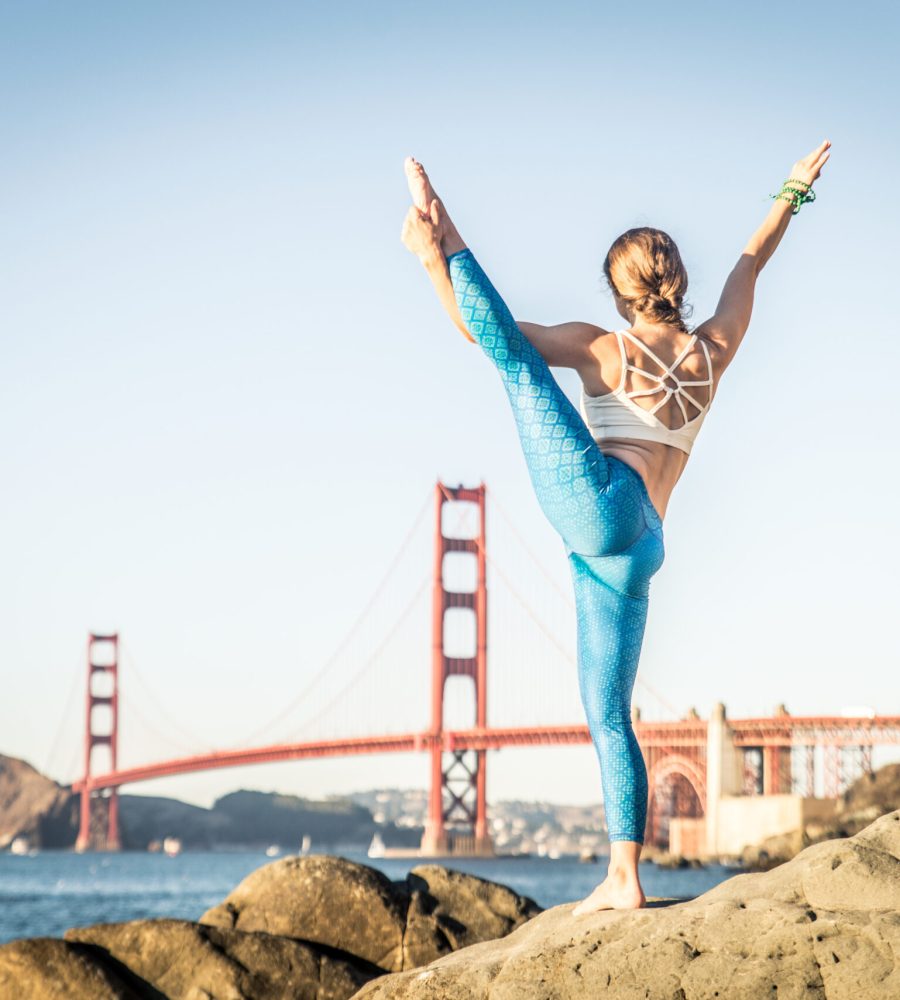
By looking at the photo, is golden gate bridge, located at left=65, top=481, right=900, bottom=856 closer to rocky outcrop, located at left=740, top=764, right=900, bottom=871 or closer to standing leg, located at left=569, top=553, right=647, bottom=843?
rocky outcrop, located at left=740, top=764, right=900, bottom=871

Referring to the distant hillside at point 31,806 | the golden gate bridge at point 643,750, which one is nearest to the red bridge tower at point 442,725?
the golden gate bridge at point 643,750

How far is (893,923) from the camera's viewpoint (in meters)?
3.24

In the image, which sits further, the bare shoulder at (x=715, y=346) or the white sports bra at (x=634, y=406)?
the bare shoulder at (x=715, y=346)

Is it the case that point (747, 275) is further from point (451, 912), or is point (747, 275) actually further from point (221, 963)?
point (451, 912)

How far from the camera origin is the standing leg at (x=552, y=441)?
3.37 m

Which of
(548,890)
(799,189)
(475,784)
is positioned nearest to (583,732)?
(548,890)

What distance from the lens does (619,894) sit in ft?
11.8

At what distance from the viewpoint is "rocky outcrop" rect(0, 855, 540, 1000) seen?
535cm

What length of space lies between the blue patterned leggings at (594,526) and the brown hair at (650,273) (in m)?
0.27

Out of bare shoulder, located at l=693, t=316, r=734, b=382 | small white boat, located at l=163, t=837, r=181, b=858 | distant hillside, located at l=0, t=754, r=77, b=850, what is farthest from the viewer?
small white boat, located at l=163, t=837, r=181, b=858

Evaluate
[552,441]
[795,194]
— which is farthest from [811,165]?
[552,441]

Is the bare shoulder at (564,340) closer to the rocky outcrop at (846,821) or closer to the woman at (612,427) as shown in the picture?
the woman at (612,427)

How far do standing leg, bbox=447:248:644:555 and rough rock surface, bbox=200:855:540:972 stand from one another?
3159 mm

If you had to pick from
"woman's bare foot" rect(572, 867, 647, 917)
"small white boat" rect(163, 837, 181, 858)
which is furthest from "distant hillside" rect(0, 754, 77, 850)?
"woman's bare foot" rect(572, 867, 647, 917)
